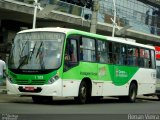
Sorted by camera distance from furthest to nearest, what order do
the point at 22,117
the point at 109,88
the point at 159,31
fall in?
the point at 159,31
the point at 109,88
the point at 22,117

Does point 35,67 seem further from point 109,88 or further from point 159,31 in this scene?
point 159,31

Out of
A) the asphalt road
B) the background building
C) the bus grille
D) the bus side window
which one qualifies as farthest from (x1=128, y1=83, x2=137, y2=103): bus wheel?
the background building

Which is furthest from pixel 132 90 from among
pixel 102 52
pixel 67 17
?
pixel 67 17

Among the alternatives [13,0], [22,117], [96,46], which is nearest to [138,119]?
[22,117]

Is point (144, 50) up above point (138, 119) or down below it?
above

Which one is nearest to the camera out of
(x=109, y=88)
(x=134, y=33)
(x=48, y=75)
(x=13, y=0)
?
(x=48, y=75)

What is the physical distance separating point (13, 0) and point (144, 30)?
72.1 ft

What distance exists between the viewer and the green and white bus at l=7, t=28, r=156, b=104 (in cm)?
1878

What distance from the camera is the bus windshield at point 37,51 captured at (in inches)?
744

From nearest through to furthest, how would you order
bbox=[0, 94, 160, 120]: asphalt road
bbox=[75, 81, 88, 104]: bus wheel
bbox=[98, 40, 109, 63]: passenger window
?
1. bbox=[0, 94, 160, 120]: asphalt road
2. bbox=[75, 81, 88, 104]: bus wheel
3. bbox=[98, 40, 109, 63]: passenger window

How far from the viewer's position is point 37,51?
1917 cm

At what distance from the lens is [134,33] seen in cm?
4866

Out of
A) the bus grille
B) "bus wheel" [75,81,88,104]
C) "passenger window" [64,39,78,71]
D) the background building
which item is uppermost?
the background building

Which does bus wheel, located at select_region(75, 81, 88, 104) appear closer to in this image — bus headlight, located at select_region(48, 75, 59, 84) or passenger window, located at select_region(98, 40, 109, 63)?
bus headlight, located at select_region(48, 75, 59, 84)
